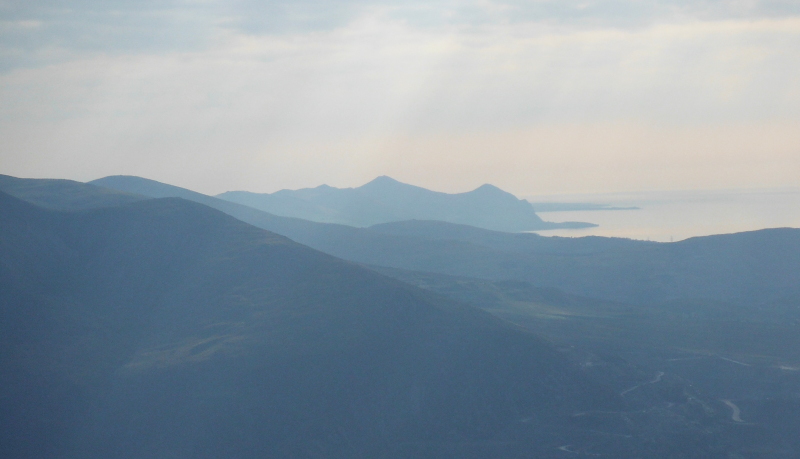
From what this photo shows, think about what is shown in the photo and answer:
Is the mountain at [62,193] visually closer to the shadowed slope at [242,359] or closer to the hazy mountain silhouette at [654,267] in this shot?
the shadowed slope at [242,359]

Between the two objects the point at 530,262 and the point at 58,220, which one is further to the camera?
the point at 530,262

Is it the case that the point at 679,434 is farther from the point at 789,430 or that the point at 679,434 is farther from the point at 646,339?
the point at 646,339

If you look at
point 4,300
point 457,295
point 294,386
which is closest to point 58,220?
point 4,300

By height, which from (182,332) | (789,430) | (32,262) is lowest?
(789,430)

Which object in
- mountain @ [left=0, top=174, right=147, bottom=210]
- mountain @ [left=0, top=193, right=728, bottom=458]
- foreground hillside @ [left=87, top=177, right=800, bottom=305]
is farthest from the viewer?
foreground hillside @ [left=87, top=177, right=800, bottom=305]

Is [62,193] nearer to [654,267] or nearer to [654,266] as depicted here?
[654,267]

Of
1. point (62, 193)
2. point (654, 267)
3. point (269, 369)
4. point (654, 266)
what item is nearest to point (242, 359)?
point (269, 369)

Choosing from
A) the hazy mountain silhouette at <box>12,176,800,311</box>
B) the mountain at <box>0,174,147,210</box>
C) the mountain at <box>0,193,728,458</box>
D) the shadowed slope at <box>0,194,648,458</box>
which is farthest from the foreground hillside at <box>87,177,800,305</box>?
the shadowed slope at <box>0,194,648,458</box>

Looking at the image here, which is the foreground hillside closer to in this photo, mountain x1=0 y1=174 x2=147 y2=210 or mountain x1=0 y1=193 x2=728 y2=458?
mountain x1=0 y1=174 x2=147 y2=210
